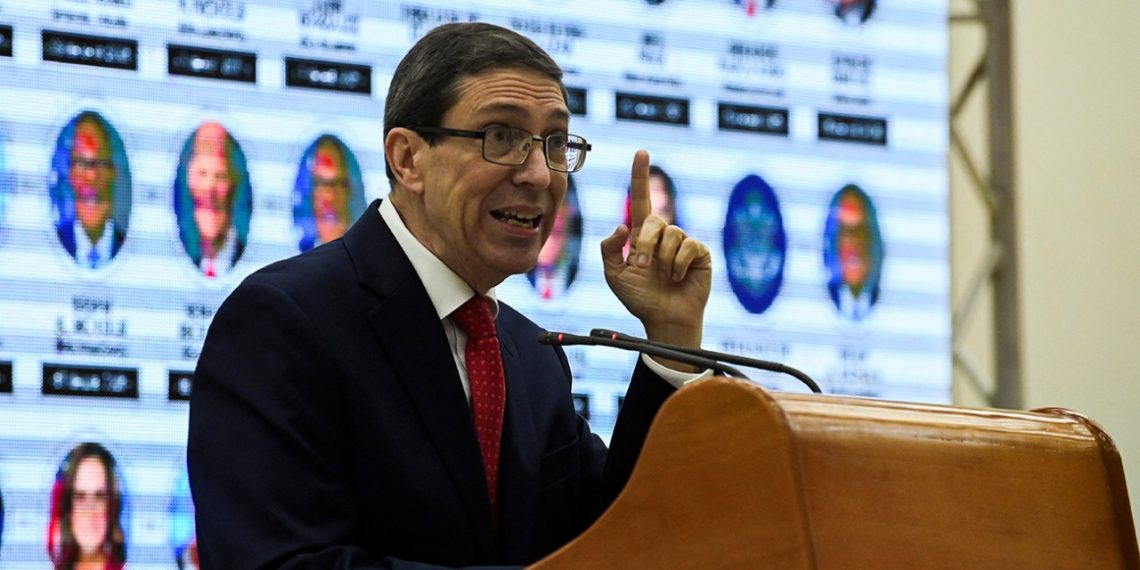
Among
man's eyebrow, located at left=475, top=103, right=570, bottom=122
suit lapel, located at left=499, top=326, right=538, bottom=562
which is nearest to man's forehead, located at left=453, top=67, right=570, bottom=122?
man's eyebrow, located at left=475, top=103, right=570, bottom=122

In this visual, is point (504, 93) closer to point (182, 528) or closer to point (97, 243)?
point (97, 243)

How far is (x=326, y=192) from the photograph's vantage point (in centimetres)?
374

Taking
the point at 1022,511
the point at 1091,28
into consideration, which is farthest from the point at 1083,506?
the point at 1091,28

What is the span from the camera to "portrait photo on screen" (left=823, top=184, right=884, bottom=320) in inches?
172

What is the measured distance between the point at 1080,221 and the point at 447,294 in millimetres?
3346

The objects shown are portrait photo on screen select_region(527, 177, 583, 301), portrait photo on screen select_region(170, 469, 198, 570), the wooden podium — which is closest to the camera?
the wooden podium

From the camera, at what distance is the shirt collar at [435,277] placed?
2.37 meters

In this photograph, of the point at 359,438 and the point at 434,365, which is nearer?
the point at 359,438

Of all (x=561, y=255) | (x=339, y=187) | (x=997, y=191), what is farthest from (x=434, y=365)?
(x=997, y=191)

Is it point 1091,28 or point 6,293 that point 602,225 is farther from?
point 1091,28

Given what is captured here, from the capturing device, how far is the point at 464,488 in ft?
7.18

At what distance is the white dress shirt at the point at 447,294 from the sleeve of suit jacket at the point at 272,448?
0.26 metres

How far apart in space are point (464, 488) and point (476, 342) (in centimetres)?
29

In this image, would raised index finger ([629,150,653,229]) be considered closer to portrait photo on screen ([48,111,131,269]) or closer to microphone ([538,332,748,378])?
microphone ([538,332,748,378])
